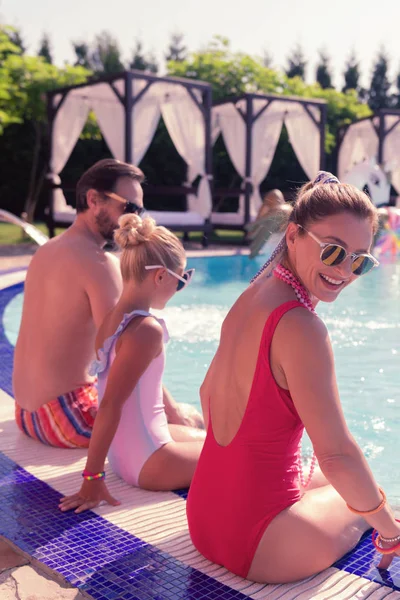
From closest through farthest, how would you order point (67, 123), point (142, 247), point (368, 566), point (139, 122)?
point (368, 566)
point (142, 247)
point (139, 122)
point (67, 123)

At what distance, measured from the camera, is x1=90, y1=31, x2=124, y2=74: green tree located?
32.6m

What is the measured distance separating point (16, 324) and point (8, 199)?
1383cm

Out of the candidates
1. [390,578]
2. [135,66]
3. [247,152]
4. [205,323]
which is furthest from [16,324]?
[135,66]

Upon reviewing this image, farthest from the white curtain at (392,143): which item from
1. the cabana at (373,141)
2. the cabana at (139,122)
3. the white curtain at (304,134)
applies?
the cabana at (139,122)

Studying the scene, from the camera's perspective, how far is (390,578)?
188 centimetres

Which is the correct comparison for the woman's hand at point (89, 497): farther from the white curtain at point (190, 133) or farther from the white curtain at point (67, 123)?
the white curtain at point (67, 123)

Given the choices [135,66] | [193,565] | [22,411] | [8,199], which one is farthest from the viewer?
[135,66]

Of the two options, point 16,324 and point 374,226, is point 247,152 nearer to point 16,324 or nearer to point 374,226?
point 16,324

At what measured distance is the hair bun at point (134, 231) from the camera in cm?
239

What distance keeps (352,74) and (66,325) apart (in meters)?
37.0

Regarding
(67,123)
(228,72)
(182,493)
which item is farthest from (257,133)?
(182,493)

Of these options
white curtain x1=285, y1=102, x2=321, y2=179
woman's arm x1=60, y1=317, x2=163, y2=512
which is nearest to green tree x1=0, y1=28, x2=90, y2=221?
white curtain x1=285, y1=102, x2=321, y2=179

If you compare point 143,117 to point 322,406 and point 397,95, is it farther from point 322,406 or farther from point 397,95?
point 397,95

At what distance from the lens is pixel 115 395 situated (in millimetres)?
2301
